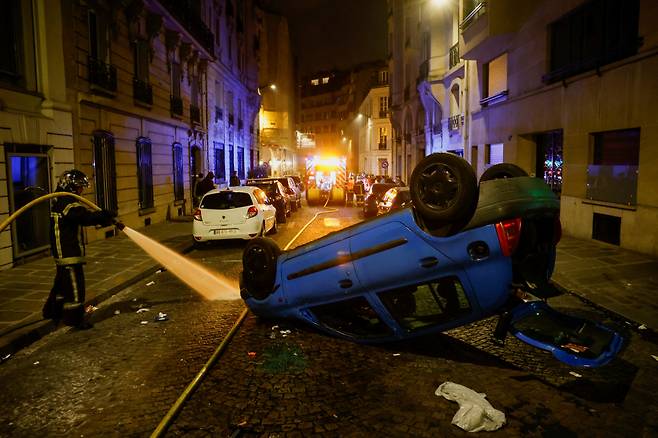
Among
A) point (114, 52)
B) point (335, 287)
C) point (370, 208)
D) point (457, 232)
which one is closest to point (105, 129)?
point (114, 52)

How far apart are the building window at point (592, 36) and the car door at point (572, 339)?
8.53 m

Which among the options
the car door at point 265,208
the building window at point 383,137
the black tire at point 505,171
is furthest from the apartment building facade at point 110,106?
the building window at point 383,137

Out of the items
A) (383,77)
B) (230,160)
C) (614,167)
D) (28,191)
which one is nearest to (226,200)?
(28,191)

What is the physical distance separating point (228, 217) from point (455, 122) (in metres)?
15.7

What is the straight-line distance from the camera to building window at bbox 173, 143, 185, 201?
20.2 metres

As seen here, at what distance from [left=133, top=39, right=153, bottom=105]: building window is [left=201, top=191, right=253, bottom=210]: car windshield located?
6078 mm

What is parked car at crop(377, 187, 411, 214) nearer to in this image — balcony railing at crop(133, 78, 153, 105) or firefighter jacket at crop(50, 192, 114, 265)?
balcony railing at crop(133, 78, 153, 105)

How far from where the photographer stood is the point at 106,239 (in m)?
13.3

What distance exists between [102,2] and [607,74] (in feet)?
43.5

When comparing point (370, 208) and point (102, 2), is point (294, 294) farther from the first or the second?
point (370, 208)

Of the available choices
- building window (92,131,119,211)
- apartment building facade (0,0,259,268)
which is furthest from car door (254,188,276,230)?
building window (92,131,119,211)

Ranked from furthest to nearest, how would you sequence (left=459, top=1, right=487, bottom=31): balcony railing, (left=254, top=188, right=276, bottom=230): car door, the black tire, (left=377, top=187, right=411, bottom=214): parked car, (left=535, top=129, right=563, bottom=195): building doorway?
1. (left=459, top=1, right=487, bottom=31): balcony railing
2. (left=377, top=187, right=411, bottom=214): parked car
3. (left=535, top=129, right=563, bottom=195): building doorway
4. (left=254, top=188, right=276, bottom=230): car door
5. the black tire

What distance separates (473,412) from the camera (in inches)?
145

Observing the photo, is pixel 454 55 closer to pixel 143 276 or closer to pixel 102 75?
pixel 102 75
